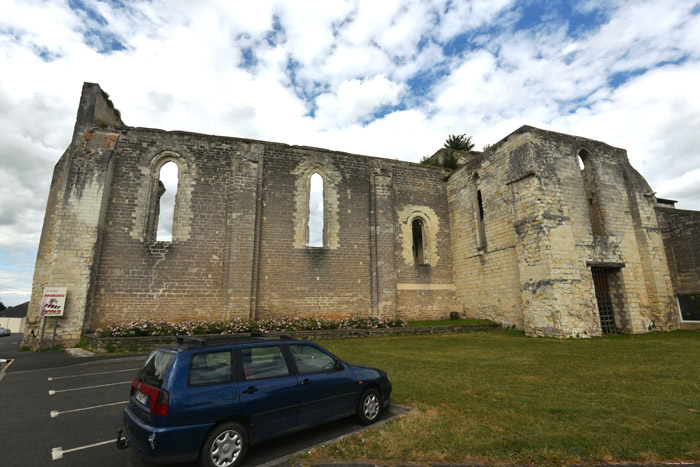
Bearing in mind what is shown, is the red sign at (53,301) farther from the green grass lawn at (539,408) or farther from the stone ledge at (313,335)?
the green grass lawn at (539,408)

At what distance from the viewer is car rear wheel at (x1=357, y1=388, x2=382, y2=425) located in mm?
4379

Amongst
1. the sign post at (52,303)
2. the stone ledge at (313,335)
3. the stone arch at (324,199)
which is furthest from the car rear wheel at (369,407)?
the sign post at (52,303)

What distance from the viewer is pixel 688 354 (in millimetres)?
8578

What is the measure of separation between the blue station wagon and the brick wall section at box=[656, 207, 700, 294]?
17.1 metres

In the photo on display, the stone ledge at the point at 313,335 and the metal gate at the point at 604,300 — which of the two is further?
the metal gate at the point at 604,300

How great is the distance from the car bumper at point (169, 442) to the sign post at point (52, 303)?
12264 millimetres

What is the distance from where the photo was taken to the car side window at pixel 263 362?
372 centimetres

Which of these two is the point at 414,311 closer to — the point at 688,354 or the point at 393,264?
the point at 393,264

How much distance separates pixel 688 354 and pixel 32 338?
821 inches

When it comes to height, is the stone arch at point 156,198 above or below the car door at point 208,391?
above

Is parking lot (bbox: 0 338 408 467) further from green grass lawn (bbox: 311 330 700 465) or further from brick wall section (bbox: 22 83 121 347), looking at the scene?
brick wall section (bbox: 22 83 121 347)

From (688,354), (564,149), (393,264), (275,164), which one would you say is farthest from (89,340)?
(564,149)

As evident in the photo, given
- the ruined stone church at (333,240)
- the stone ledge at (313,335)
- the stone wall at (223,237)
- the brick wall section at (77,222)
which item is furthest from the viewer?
the stone wall at (223,237)

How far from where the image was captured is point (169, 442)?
3.02 meters
